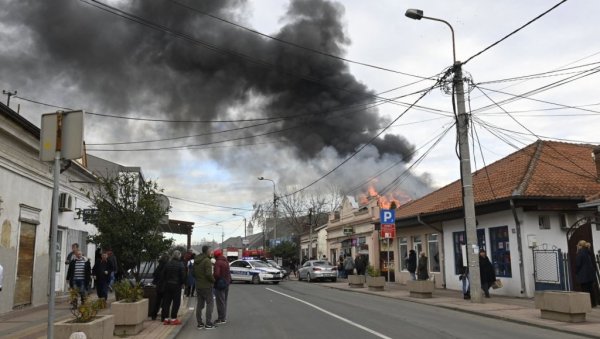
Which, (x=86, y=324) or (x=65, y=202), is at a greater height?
(x=65, y=202)

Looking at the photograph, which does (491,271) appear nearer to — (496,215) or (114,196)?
(496,215)

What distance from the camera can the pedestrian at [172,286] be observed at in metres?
10.6

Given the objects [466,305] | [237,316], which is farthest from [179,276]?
[466,305]

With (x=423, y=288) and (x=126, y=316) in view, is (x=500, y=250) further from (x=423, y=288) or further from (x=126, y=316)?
(x=126, y=316)

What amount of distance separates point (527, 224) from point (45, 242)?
15.6 metres

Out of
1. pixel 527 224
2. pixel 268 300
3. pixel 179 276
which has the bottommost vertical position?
pixel 268 300

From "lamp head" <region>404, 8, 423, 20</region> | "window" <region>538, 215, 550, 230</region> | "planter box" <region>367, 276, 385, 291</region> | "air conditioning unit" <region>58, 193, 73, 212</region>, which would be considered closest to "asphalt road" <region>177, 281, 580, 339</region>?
"window" <region>538, 215, 550, 230</region>

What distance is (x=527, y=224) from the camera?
17.4 m

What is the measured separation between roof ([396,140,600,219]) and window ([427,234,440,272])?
1408 mm

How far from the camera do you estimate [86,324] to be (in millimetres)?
6641

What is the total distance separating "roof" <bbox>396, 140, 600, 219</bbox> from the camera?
58.3 feet

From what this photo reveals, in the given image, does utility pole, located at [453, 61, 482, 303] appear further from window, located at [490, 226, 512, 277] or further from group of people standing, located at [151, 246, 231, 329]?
group of people standing, located at [151, 246, 231, 329]

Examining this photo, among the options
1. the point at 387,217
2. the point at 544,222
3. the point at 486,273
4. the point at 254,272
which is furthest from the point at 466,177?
the point at 254,272

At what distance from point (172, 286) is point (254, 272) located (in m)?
18.7
